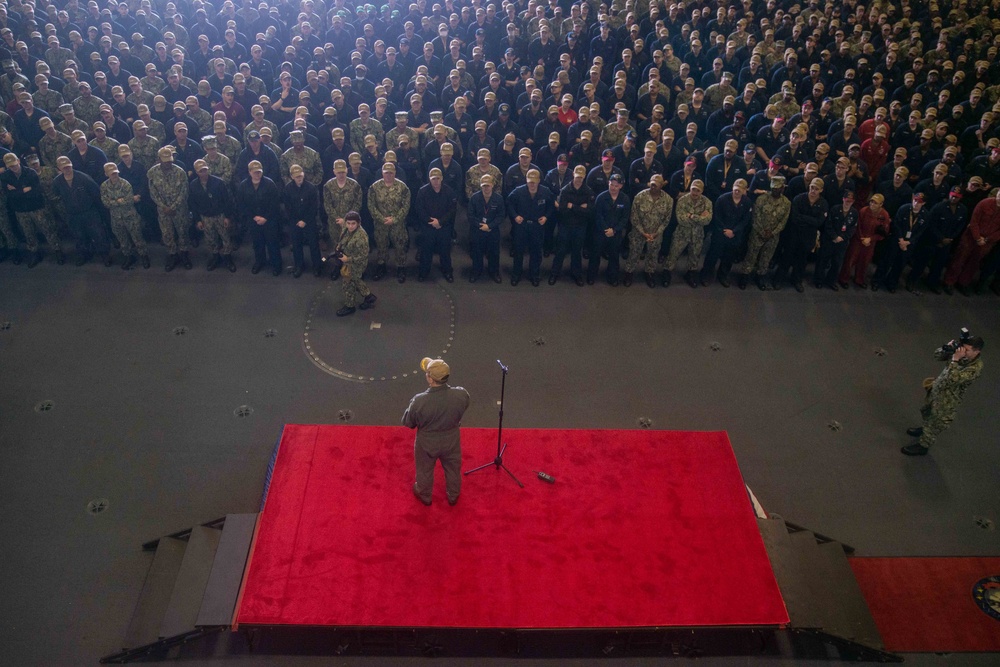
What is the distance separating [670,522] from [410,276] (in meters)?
5.26

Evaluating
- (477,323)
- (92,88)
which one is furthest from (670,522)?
→ (92,88)

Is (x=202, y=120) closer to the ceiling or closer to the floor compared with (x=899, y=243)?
closer to the ceiling

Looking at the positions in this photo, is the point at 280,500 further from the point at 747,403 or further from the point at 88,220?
the point at 88,220

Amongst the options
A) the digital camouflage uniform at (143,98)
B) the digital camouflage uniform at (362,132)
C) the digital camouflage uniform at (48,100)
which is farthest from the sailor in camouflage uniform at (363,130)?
the digital camouflage uniform at (48,100)

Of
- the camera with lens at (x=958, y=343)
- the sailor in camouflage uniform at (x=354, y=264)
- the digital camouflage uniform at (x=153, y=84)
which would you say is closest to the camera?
the camera with lens at (x=958, y=343)

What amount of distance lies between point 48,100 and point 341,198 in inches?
219

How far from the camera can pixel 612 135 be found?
10312mm

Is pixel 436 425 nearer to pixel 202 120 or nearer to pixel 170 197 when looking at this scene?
pixel 170 197

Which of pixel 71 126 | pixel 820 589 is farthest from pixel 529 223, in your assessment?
pixel 71 126

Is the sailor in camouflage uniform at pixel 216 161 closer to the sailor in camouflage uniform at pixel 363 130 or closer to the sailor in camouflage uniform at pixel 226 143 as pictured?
the sailor in camouflage uniform at pixel 226 143

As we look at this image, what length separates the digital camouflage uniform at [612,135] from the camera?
10297 millimetres

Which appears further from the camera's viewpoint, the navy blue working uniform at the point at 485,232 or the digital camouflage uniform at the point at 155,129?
the digital camouflage uniform at the point at 155,129

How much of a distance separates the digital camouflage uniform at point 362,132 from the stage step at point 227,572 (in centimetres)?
626

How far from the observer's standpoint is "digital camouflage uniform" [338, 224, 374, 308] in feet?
27.2
